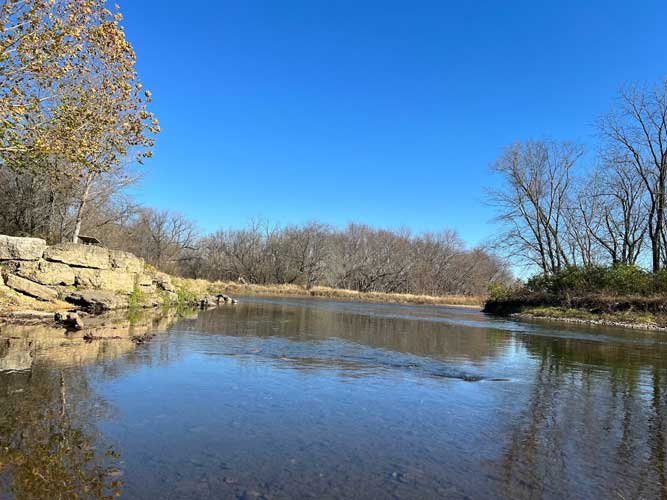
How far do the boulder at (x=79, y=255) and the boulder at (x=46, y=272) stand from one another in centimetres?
29

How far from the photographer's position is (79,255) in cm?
1561

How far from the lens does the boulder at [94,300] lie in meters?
14.4

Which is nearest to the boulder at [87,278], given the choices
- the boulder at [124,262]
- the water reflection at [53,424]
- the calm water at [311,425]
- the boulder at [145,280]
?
the boulder at [124,262]

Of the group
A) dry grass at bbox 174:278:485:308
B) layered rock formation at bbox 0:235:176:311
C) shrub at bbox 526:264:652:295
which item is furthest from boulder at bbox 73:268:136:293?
dry grass at bbox 174:278:485:308

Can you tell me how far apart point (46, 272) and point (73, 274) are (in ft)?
4.04

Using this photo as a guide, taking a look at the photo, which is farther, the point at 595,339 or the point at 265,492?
the point at 595,339

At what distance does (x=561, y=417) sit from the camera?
552 centimetres

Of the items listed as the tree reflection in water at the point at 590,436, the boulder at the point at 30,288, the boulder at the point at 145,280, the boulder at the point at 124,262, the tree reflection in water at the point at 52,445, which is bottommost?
the tree reflection in water at the point at 590,436

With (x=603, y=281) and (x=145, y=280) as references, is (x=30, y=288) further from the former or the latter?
(x=603, y=281)

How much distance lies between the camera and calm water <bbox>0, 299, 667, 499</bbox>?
11.2 feet

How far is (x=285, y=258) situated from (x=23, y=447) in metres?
77.1

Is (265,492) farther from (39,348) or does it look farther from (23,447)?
(39,348)

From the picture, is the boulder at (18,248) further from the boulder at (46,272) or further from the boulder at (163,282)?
the boulder at (163,282)

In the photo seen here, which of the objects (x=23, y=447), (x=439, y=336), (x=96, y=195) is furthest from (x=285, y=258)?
(x=23, y=447)
